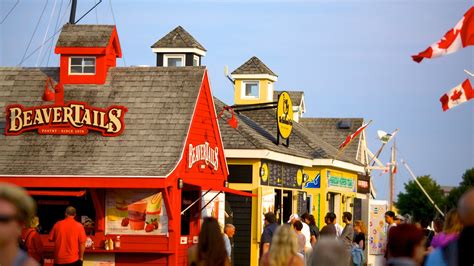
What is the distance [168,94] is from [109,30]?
261 cm

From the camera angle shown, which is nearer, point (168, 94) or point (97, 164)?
point (97, 164)

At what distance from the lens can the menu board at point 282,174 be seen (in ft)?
115

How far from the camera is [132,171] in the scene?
24.6 meters

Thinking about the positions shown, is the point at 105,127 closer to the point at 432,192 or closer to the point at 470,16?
the point at 470,16

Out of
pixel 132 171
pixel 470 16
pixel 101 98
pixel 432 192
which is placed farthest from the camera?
pixel 432 192

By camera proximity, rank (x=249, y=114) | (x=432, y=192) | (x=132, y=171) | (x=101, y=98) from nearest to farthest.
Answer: (x=132, y=171), (x=101, y=98), (x=249, y=114), (x=432, y=192)

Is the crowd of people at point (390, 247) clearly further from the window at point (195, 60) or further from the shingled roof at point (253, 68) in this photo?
the shingled roof at point (253, 68)

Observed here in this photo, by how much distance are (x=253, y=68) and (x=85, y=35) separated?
16176mm

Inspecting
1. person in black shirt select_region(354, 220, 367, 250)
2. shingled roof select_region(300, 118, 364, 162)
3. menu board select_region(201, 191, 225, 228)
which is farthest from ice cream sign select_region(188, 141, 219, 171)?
shingled roof select_region(300, 118, 364, 162)

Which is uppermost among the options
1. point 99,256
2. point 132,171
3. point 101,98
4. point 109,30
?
point 109,30

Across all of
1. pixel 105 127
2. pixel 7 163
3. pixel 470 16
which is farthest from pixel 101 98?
pixel 470 16

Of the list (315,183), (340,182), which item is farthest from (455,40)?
(340,182)

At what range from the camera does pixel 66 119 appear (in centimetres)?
2625

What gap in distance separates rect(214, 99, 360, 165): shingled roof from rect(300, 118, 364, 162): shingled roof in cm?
534
